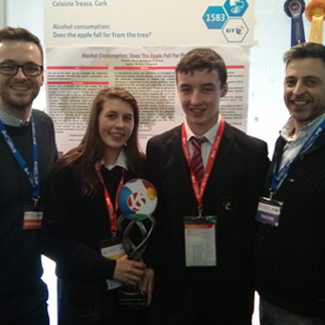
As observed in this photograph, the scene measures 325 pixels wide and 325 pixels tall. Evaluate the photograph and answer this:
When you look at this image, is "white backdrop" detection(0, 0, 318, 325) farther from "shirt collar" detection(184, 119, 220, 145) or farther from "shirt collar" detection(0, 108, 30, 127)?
"shirt collar" detection(0, 108, 30, 127)

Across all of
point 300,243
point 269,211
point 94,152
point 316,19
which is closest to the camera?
point 300,243

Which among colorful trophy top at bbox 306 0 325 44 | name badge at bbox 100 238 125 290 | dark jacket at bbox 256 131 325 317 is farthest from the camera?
colorful trophy top at bbox 306 0 325 44

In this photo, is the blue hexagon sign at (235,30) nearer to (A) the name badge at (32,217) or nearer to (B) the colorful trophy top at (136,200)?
(B) the colorful trophy top at (136,200)

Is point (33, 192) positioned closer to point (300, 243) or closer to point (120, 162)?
point (120, 162)

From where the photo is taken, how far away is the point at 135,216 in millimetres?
1509

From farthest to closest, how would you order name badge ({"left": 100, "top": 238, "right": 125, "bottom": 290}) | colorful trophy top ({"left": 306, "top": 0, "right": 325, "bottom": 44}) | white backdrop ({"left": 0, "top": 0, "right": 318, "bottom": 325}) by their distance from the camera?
white backdrop ({"left": 0, "top": 0, "right": 318, "bottom": 325}) → colorful trophy top ({"left": 306, "top": 0, "right": 325, "bottom": 44}) → name badge ({"left": 100, "top": 238, "right": 125, "bottom": 290})

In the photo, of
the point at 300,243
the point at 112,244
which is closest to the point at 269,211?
the point at 300,243

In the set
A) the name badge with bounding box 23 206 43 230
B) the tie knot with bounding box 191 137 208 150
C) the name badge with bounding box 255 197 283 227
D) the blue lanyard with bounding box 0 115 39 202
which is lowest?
the name badge with bounding box 23 206 43 230

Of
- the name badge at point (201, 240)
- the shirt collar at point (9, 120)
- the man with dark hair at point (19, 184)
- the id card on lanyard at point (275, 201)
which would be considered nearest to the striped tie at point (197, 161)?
the name badge at point (201, 240)

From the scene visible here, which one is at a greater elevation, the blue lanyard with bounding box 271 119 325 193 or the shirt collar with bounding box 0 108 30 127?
the shirt collar with bounding box 0 108 30 127

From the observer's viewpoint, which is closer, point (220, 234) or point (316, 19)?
point (220, 234)

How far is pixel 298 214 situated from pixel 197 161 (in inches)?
22.7

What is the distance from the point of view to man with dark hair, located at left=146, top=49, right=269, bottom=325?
61.9 inches

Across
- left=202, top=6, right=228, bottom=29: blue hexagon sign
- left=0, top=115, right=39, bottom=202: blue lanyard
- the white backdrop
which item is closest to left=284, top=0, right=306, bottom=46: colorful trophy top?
the white backdrop
